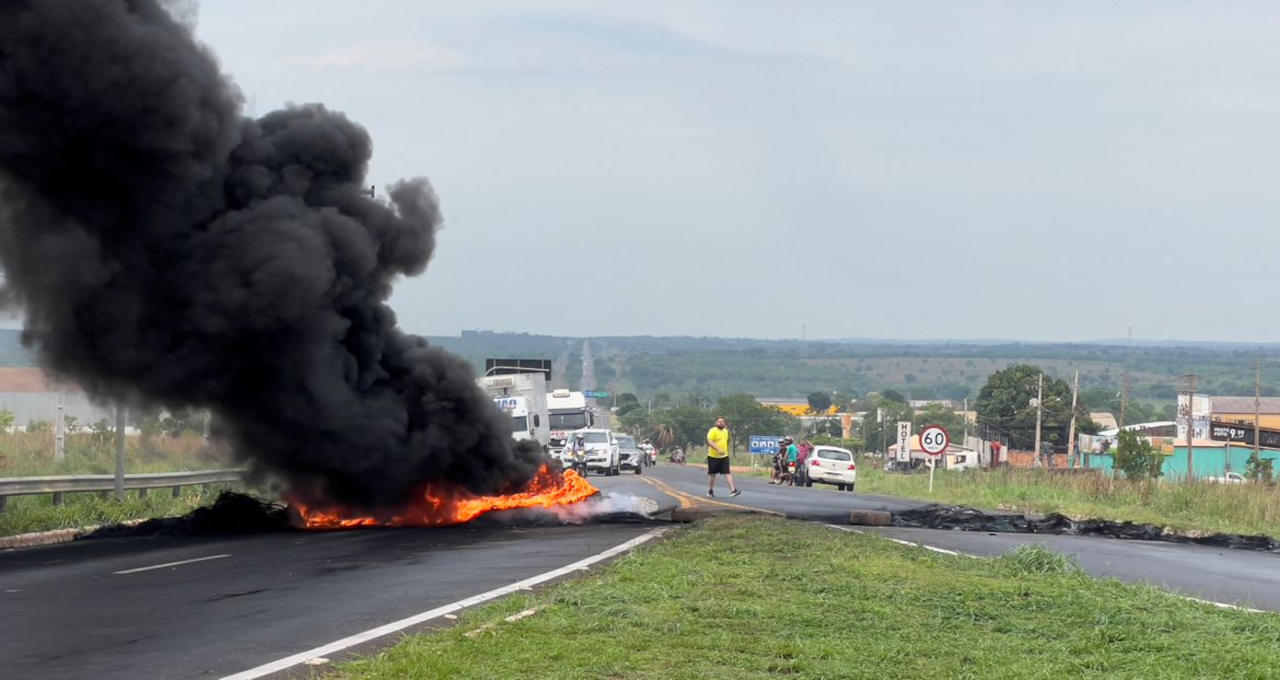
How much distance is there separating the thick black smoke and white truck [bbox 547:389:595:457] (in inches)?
1224

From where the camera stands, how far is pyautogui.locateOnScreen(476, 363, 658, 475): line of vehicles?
43250 millimetres

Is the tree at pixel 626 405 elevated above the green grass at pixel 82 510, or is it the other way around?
the green grass at pixel 82 510

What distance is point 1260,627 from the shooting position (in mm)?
10195

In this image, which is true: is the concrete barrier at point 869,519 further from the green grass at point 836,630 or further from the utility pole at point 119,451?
the utility pole at point 119,451

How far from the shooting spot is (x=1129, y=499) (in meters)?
34.4

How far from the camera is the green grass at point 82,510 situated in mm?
20109

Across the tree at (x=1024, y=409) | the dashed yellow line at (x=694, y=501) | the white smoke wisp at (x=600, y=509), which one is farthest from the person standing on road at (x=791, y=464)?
the tree at (x=1024, y=409)

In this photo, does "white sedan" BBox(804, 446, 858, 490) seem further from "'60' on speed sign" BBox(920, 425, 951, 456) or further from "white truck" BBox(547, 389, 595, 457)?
"white truck" BBox(547, 389, 595, 457)

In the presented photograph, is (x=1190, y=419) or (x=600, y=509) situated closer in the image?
(x=600, y=509)

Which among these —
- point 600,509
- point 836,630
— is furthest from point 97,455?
point 836,630

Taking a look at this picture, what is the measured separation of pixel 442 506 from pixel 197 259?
5.41 meters

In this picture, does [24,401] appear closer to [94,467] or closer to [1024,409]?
[94,467]

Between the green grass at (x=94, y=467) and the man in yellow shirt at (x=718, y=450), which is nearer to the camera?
the green grass at (x=94, y=467)

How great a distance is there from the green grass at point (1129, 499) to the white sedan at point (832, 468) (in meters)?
1.90
